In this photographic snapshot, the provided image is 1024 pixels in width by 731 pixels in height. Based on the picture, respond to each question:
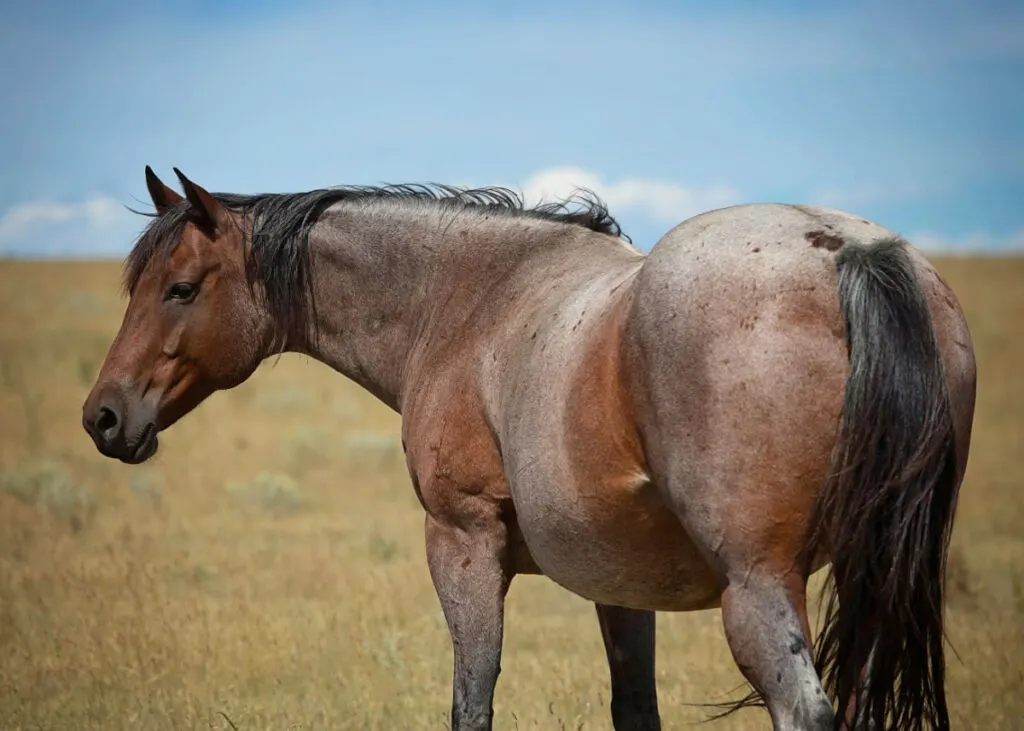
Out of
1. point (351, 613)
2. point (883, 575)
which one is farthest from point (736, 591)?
point (351, 613)

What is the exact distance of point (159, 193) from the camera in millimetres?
5113

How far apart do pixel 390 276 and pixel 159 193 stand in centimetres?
106

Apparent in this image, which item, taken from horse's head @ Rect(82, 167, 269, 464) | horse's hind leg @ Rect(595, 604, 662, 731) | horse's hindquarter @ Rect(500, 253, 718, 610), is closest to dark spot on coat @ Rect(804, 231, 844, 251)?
horse's hindquarter @ Rect(500, 253, 718, 610)

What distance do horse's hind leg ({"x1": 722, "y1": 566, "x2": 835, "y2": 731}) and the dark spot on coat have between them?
0.89m

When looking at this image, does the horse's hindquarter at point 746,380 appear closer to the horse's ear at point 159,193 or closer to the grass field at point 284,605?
the horse's ear at point 159,193

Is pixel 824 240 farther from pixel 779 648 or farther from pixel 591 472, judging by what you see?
pixel 779 648

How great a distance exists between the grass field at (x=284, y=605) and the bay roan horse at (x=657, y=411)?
96cm

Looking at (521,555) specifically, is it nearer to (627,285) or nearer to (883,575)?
(627,285)

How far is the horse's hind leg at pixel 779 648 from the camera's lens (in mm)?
3074

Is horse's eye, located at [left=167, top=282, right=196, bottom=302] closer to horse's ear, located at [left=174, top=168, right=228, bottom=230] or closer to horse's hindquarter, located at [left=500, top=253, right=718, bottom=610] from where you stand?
horse's ear, located at [left=174, top=168, right=228, bottom=230]

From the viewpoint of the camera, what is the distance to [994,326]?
28.1 m

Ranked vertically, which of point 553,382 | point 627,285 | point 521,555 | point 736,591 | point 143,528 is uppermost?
point 627,285

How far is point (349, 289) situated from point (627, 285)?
1.83 m

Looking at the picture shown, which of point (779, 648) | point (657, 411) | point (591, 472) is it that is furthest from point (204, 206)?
point (779, 648)
